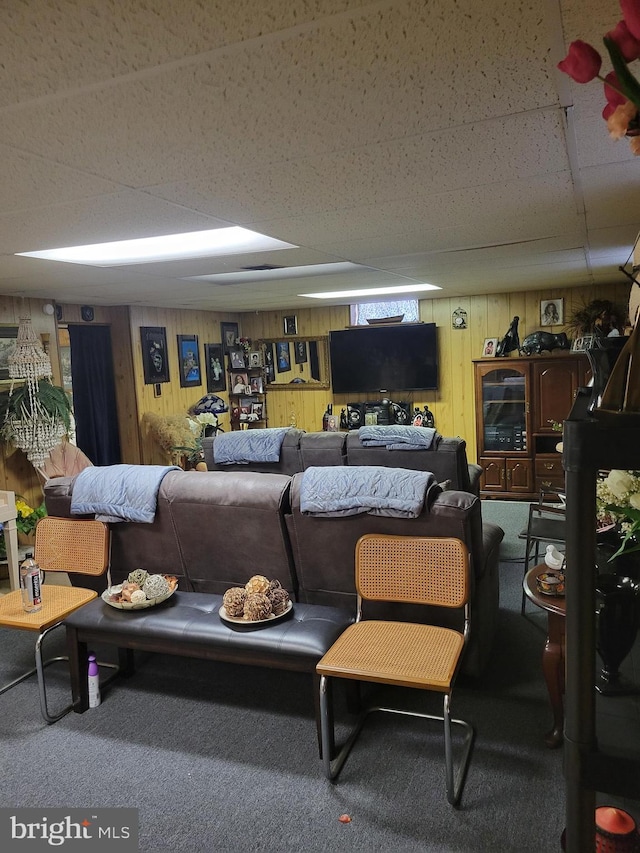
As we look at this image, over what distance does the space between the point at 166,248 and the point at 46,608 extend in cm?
188

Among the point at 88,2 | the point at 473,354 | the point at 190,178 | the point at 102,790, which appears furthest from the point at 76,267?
the point at 473,354

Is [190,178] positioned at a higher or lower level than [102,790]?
higher

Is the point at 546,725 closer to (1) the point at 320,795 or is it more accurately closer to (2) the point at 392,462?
(1) the point at 320,795

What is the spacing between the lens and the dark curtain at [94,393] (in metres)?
5.83

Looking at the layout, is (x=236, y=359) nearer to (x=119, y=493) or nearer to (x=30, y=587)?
(x=119, y=493)

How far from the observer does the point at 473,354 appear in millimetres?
6953

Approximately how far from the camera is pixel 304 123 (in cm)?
129

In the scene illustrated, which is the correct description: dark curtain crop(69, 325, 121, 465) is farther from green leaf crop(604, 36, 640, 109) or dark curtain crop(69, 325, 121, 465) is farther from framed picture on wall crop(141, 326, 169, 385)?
green leaf crop(604, 36, 640, 109)

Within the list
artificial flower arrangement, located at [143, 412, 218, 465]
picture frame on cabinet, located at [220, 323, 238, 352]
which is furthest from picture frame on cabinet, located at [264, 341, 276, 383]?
artificial flower arrangement, located at [143, 412, 218, 465]

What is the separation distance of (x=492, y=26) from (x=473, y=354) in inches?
244

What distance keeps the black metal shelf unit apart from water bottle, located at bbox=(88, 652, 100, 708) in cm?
264

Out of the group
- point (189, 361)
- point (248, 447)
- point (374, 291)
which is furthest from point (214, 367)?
point (248, 447)

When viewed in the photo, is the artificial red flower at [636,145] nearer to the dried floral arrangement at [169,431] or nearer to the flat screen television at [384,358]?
the dried floral arrangement at [169,431]

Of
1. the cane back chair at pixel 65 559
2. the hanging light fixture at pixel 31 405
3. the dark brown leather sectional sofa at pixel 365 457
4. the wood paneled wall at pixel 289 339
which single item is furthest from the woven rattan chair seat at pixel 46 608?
the dark brown leather sectional sofa at pixel 365 457
